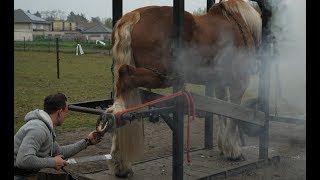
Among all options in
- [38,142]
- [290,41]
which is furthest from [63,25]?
[38,142]

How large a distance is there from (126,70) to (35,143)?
128 cm

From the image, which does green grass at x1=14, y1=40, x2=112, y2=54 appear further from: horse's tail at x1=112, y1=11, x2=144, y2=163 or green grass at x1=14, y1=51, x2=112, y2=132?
horse's tail at x1=112, y1=11, x2=144, y2=163

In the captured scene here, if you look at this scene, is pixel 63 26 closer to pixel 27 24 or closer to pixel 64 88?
pixel 27 24

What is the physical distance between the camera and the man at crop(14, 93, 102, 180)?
3047 mm

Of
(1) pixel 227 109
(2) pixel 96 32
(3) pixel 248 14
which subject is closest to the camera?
(1) pixel 227 109

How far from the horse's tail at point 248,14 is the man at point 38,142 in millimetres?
2761

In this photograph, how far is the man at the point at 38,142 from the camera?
3047 mm

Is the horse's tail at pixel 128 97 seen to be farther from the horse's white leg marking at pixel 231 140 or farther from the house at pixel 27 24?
the house at pixel 27 24

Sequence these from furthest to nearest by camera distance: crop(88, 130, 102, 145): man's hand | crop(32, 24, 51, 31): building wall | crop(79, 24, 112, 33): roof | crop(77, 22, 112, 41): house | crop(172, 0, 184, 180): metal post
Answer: crop(79, 24, 112, 33): roof → crop(77, 22, 112, 41): house → crop(32, 24, 51, 31): building wall → crop(172, 0, 184, 180): metal post → crop(88, 130, 102, 145): man's hand

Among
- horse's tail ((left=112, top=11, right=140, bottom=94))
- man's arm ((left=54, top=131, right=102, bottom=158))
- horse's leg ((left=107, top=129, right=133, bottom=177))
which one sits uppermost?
horse's tail ((left=112, top=11, right=140, bottom=94))

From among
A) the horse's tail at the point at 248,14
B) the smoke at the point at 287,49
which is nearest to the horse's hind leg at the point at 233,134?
the smoke at the point at 287,49

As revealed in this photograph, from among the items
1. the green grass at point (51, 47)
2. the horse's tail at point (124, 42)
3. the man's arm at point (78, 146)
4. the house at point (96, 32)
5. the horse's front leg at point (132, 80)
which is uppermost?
the house at point (96, 32)

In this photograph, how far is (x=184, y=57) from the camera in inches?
171

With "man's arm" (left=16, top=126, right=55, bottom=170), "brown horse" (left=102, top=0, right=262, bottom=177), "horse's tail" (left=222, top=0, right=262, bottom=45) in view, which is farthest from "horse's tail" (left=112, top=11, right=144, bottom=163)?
"horse's tail" (left=222, top=0, right=262, bottom=45)
